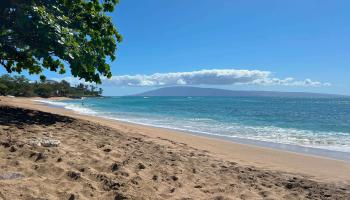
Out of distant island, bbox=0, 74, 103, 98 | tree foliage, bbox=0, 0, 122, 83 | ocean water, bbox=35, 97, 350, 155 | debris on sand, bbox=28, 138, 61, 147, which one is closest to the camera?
debris on sand, bbox=28, 138, 61, 147

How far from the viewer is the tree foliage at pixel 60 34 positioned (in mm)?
11109

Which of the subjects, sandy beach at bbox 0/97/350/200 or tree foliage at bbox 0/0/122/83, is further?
tree foliage at bbox 0/0/122/83

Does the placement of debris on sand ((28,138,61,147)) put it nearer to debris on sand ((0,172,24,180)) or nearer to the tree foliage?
debris on sand ((0,172,24,180))

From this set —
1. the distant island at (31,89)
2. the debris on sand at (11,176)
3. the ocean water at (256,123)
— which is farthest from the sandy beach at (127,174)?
the distant island at (31,89)

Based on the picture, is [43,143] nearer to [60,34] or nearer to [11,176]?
[11,176]

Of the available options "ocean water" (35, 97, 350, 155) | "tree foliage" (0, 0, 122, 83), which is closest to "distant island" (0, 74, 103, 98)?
"ocean water" (35, 97, 350, 155)

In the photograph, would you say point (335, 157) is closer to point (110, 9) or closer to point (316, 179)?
point (316, 179)

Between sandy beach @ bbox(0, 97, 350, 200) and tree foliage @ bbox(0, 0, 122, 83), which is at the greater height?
tree foliage @ bbox(0, 0, 122, 83)

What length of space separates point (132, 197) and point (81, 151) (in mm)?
2918

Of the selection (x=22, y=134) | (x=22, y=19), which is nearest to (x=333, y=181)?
(x=22, y=134)

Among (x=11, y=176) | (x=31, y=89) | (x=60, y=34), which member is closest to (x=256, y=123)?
(x=60, y=34)

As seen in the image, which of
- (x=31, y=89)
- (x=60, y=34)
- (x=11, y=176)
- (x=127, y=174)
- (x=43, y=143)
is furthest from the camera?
(x=31, y=89)

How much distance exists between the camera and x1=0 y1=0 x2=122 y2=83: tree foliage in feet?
36.4

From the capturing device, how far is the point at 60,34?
36.9 feet
